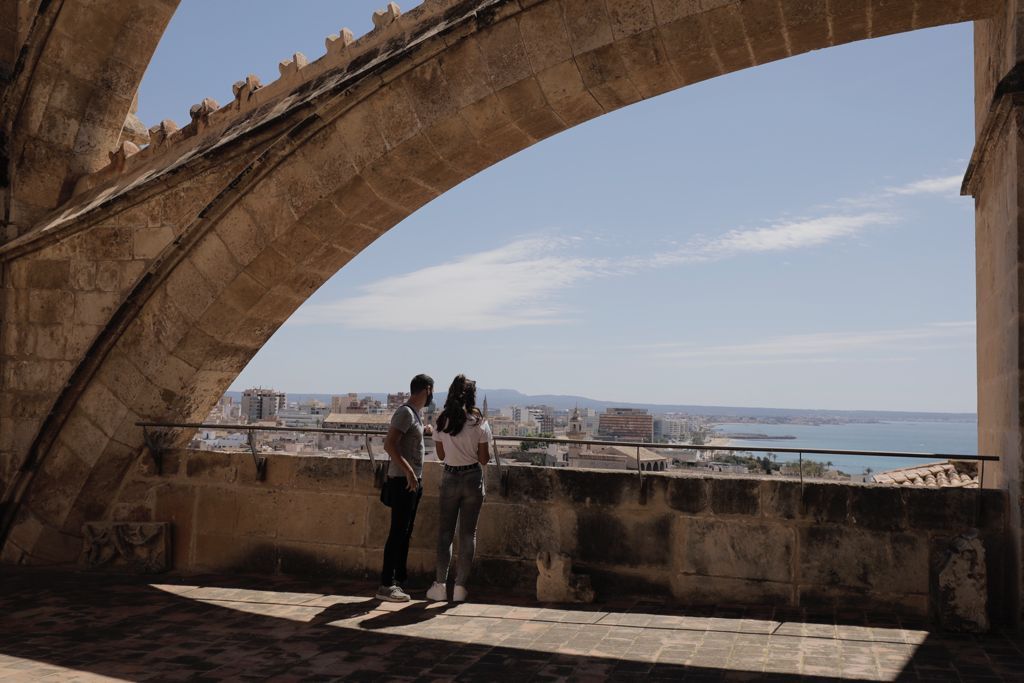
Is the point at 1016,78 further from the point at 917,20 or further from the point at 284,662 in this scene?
the point at 284,662

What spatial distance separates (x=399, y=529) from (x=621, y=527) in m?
1.31

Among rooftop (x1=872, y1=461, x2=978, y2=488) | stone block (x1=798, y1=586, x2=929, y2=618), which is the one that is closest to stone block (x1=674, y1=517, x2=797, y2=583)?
stone block (x1=798, y1=586, x2=929, y2=618)

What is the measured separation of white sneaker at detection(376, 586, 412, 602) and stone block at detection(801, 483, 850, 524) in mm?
2308

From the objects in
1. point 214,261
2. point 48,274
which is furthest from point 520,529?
point 48,274

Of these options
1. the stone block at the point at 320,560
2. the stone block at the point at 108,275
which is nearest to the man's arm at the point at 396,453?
the stone block at the point at 320,560

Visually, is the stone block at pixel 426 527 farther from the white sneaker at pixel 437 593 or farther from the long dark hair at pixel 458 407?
the long dark hair at pixel 458 407

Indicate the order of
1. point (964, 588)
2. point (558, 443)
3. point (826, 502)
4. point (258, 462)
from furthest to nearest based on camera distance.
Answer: point (258, 462) → point (558, 443) → point (826, 502) → point (964, 588)

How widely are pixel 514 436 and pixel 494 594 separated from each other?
950mm

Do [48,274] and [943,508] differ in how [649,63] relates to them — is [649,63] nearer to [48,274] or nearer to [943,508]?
[943,508]

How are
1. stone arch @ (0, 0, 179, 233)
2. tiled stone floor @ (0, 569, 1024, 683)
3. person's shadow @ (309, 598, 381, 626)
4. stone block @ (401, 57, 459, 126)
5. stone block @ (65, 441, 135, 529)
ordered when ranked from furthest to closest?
1. stone arch @ (0, 0, 179, 233)
2. stone block @ (65, 441, 135, 529)
3. stone block @ (401, 57, 459, 126)
4. person's shadow @ (309, 598, 381, 626)
5. tiled stone floor @ (0, 569, 1024, 683)

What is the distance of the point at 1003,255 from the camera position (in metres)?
4.99

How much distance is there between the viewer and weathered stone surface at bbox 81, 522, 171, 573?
21.0 ft

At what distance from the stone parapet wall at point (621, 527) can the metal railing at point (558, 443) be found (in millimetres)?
98

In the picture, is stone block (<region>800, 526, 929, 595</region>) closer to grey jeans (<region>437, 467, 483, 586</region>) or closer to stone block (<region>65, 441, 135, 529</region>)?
grey jeans (<region>437, 467, 483, 586</region>)
